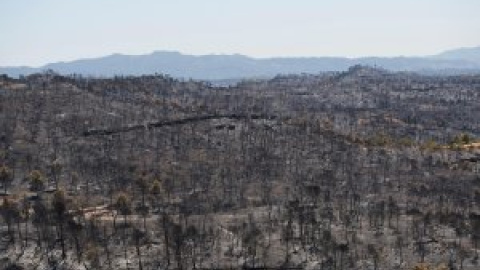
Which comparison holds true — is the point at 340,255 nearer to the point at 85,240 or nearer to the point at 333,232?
the point at 333,232

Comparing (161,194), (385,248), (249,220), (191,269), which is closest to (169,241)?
(191,269)

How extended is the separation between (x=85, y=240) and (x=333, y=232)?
61.3 meters

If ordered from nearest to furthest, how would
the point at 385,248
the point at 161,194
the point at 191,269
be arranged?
the point at 191,269 < the point at 385,248 < the point at 161,194

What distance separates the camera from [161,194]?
196 metres

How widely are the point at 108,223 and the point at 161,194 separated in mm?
29464

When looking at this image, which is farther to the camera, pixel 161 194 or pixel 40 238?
pixel 161 194

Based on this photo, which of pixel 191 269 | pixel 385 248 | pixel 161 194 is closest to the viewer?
pixel 191 269

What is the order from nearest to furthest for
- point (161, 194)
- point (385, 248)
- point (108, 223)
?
1. point (385, 248)
2. point (108, 223)
3. point (161, 194)

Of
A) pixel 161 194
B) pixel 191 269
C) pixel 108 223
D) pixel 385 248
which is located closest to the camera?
pixel 191 269

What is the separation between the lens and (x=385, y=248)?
158 metres

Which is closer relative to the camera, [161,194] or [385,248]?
[385,248]

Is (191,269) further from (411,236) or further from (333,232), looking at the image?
(411,236)

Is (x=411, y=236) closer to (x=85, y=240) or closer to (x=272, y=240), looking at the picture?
(x=272, y=240)

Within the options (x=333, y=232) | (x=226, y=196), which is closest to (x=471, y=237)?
(x=333, y=232)
